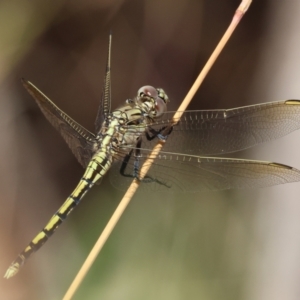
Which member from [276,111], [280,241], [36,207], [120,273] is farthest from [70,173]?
[276,111]

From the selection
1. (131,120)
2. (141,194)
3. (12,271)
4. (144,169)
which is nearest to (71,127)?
(131,120)

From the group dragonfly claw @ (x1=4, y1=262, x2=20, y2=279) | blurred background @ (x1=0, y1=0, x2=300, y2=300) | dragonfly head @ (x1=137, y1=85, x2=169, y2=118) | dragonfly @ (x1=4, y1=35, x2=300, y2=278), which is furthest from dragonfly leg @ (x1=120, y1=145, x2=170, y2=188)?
blurred background @ (x1=0, y1=0, x2=300, y2=300)

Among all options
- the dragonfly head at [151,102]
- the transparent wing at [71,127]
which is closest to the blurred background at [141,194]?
the transparent wing at [71,127]

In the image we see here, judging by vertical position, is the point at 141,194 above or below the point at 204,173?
above

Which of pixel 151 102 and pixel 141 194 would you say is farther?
pixel 141 194

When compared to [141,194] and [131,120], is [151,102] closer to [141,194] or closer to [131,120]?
→ [131,120]

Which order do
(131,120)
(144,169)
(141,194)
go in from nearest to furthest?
(144,169) → (131,120) → (141,194)

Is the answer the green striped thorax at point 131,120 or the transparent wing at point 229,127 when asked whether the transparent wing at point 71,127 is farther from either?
the transparent wing at point 229,127
